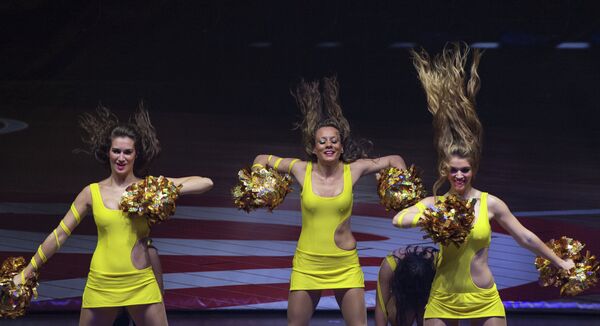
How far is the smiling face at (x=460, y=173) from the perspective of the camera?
19.2 ft

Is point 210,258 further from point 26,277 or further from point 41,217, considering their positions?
point 26,277

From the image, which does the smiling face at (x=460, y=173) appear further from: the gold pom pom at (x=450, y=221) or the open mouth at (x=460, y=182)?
the gold pom pom at (x=450, y=221)

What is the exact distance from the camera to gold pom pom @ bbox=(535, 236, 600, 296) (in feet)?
19.7

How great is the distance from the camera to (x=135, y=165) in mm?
6277

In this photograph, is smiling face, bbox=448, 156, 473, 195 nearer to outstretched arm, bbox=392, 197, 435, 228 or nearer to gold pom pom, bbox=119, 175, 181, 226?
outstretched arm, bbox=392, 197, 435, 228

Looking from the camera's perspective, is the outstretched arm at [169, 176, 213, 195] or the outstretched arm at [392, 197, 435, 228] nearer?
the outstretched arm at [392, 197, 435, 228]

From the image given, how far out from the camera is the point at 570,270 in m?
6.01

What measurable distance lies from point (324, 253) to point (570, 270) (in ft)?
4.35

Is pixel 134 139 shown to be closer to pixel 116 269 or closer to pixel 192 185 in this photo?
pixel 192 185

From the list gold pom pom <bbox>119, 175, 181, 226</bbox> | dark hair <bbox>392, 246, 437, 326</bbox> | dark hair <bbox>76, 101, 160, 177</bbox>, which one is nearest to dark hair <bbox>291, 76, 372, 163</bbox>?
dark hair <bbox>392, 246, 437, 326</bbox>

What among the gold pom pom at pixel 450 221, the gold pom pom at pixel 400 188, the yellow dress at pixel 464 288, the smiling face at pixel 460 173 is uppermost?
the gold pom pom at pixel 400 188

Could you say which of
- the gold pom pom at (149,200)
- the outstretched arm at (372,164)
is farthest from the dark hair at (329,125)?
the gold pom pom at (149,200)

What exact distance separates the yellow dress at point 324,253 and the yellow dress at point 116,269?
0.89 metres

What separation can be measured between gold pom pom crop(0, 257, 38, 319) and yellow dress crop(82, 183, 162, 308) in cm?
29
